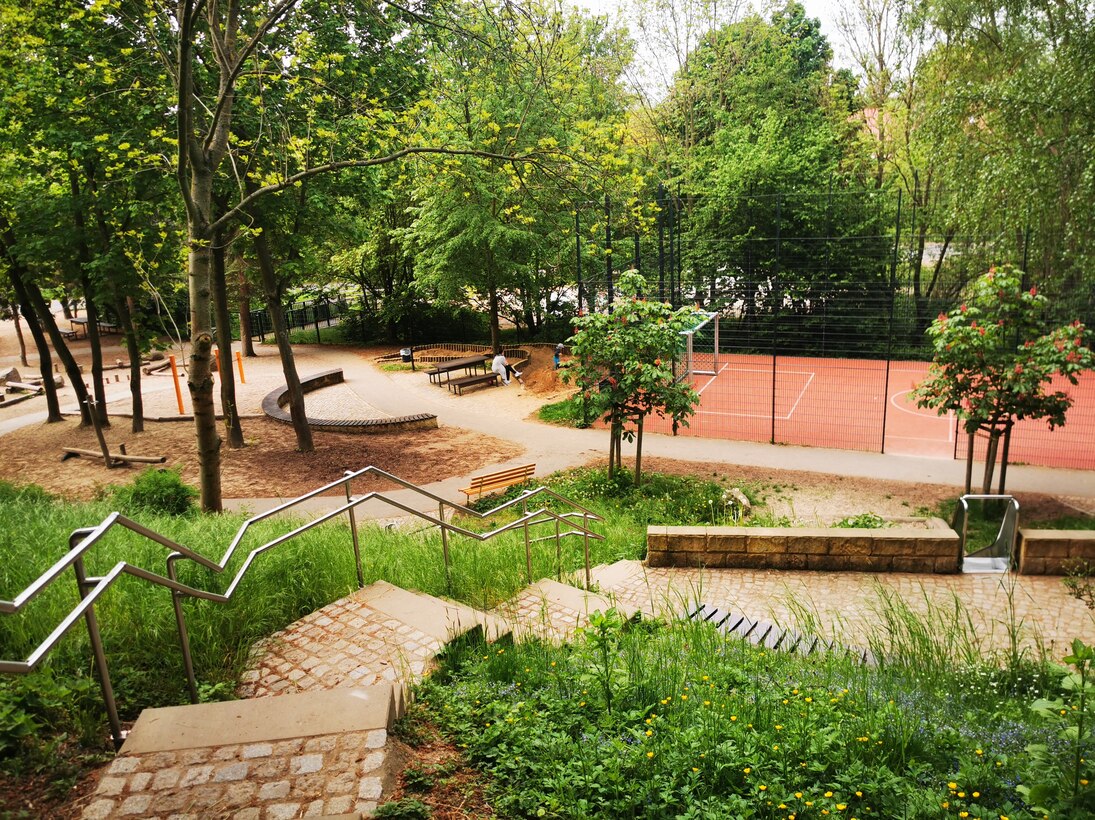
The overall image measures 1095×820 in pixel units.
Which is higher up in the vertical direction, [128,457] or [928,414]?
[128,457]

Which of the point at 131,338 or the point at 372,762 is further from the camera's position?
the point at 131,338

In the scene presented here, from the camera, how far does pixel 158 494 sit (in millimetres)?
11141

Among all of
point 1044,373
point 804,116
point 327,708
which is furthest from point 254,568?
point 804,116

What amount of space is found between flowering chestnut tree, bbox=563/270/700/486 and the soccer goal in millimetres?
8606

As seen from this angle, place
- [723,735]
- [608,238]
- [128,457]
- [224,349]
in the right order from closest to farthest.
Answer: [723,735] < [608,238] < [128,457] < [224,349]

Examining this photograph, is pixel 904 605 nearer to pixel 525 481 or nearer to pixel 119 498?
pixel 525 481

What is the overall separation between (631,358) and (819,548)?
17.8ft

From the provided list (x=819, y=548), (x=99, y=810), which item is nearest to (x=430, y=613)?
(x=99, y=810)

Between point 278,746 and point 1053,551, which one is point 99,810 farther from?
point 1053,551

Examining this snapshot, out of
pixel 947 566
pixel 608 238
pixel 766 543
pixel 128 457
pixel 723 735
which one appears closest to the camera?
pixel 723 735

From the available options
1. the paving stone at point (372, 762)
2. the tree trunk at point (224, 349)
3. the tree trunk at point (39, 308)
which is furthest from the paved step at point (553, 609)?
the tree trunk at point (39, 308)

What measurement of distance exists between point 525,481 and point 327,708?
11.3 metres

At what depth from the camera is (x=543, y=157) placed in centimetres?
848

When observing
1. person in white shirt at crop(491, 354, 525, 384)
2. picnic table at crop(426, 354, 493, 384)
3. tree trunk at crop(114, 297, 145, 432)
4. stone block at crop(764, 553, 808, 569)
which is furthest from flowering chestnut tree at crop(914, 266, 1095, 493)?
picnic table at crop(426, 354, 493, 384)
